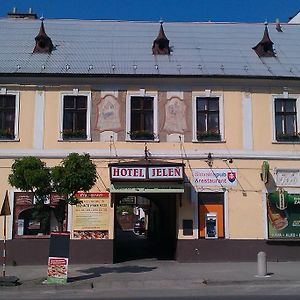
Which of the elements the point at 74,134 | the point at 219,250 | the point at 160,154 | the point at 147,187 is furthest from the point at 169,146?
the point at 219,250

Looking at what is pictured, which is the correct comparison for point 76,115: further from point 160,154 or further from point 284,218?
point 284,218

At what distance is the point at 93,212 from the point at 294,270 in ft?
25.4

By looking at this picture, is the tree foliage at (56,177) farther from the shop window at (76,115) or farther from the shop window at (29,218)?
the shop window at (76,115)

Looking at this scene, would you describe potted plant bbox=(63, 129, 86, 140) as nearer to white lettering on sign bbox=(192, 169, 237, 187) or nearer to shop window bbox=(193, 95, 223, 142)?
shop window bbox=(193, 95, 223, 142)

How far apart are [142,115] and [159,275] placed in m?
6.78

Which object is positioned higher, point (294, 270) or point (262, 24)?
point (262, 24)

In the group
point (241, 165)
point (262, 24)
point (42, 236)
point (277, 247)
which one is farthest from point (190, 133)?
point (262, 24)

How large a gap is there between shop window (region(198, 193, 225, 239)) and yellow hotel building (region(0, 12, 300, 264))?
39 millimetres

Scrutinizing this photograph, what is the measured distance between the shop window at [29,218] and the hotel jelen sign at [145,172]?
8.43 ft

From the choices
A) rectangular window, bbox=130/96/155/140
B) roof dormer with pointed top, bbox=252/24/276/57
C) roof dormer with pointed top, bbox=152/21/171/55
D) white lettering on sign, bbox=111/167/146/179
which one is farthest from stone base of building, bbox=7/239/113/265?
roof dormer with pointed top, bbox=252/24/276/57

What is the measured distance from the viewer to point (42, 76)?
20828 mm

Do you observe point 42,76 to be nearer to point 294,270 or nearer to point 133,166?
point 133,166

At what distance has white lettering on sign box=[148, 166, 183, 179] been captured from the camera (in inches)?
789

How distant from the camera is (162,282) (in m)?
15.9
